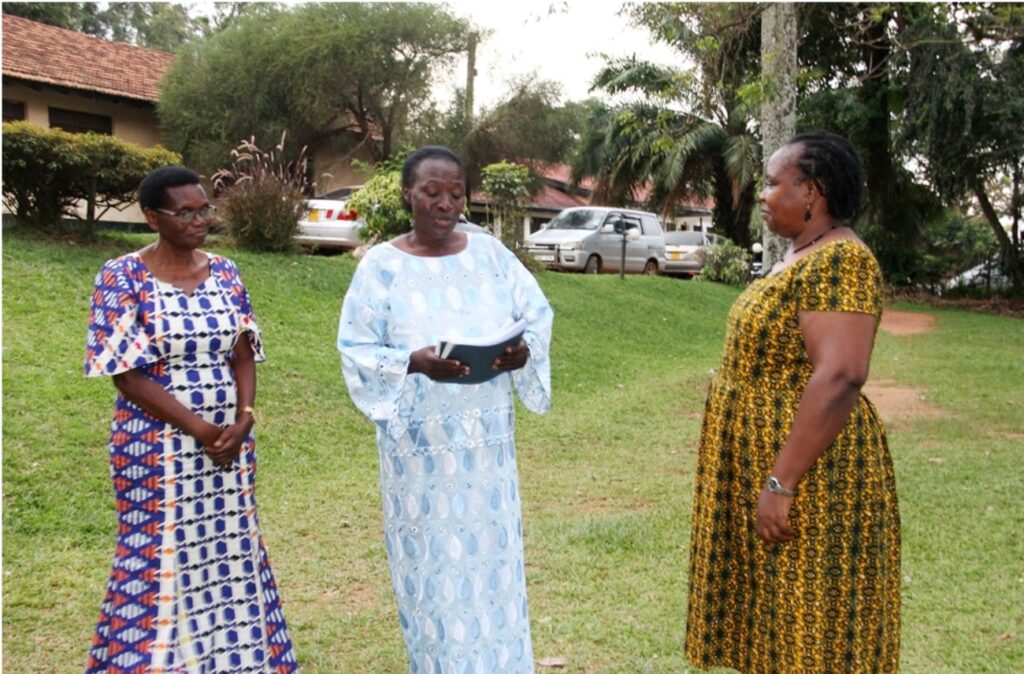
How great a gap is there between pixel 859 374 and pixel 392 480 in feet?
4.94

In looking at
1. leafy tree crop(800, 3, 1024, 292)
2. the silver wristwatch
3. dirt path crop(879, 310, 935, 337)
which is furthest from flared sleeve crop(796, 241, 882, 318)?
leafy tree crop(800, 3, 1024, 292)

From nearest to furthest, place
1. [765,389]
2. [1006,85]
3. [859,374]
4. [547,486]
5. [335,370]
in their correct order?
[859,374]
[765,389]
[547,486]
[335,370]
[1006,85]

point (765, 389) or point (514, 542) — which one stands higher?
point (765, 389)

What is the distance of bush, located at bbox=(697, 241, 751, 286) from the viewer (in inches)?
819

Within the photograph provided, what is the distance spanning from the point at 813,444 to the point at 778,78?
21.0 feet

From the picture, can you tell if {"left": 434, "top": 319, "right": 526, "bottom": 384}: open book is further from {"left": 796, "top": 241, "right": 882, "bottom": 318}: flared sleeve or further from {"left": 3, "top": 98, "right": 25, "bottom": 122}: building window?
{"left": 3, "top": 98, "right": 25, "bottom": 122}: building window

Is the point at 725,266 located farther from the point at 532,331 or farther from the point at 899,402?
the point at 532,331

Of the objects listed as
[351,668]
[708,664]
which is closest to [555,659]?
[351,668]

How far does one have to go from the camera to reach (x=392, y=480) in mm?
3164

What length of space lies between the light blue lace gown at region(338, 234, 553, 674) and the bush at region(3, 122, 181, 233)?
7.20 m

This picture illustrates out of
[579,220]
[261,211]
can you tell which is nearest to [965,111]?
[579,220]

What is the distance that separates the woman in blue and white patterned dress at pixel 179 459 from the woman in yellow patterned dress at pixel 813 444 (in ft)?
5.34

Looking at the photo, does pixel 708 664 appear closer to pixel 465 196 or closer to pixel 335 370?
pixel 465 196

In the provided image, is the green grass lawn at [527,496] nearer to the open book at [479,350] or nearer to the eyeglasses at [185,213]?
the open book at [479,350]
